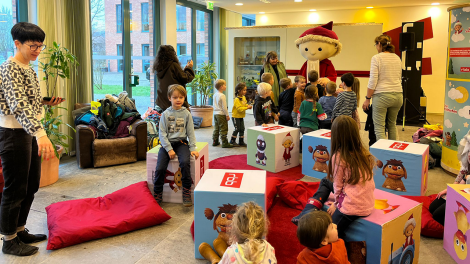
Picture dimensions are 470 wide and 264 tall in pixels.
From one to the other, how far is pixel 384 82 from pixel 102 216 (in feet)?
11.1

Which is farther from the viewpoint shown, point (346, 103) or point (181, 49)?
point (181, 49)

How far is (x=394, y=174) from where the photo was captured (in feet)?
12.5

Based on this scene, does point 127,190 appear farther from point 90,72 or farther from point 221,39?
point 221,39

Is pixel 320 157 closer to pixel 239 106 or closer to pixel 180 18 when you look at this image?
pixel 239 106

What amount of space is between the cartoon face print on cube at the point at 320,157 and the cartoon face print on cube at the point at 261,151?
545 millimetres

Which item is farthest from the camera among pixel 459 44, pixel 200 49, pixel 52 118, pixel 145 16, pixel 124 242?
pixel 200 49

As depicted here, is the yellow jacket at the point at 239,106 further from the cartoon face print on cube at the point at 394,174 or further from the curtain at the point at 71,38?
the cartoon face print on cube at the point at 394,174

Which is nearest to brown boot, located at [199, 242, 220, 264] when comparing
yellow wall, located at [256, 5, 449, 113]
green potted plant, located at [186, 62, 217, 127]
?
green potted plant, located at [186, 62, 217, 127]

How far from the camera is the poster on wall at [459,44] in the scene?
13.9ft

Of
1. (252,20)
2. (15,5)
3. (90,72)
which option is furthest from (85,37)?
(252,20)

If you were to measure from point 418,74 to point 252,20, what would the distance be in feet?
21.3

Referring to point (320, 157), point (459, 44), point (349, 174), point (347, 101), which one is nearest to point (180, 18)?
point (347, 101)

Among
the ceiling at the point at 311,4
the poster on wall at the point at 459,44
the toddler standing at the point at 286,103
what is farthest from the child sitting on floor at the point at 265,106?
the ceiling at the point at 311,4

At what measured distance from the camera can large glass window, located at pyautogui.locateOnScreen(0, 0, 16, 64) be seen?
482 cm
